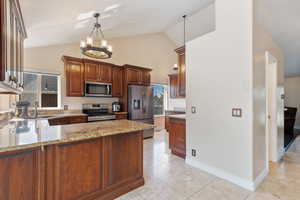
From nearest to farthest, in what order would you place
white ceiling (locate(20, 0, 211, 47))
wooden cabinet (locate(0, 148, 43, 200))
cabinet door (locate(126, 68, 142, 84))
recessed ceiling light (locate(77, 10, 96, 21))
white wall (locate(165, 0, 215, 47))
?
1. wooden cabinet (locate(0, 148, 43, 200))
2. white ceiling (locate(20, 0, 211, 47))
3. recessed ceiling light (locate(77, 10, 96, 21))
4. white wall (locate(165, 0, 215, 47))
5. cabinet door (locate(126, 68, 142, 84))

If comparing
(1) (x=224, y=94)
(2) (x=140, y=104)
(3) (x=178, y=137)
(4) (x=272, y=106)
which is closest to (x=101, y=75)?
(2) (x=140, y=104)

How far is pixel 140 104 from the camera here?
16.9 ft

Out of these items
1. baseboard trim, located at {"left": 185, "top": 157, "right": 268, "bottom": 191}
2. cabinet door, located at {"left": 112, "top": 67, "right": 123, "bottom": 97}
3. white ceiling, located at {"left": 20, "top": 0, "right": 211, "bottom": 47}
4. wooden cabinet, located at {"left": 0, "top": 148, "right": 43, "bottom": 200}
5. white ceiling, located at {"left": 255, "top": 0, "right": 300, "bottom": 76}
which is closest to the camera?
wooden cabinet, located at {"left": 0, "top": 148, "right": 43, "bottom": 200}

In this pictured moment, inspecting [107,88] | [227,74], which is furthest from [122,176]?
[107,88]

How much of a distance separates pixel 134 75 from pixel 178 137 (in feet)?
8.93

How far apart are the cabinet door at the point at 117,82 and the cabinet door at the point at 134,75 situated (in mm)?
282

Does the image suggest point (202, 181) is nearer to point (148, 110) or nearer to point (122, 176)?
point (122, 176)

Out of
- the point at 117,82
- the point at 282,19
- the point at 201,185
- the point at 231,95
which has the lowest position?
the point at 201,185

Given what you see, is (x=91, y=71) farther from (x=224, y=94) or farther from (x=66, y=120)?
(x=224, y=94)

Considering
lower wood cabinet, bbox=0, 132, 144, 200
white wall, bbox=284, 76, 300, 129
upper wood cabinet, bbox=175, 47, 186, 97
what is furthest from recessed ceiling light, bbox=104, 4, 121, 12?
white wall, bbox=284, 76, 300, 129

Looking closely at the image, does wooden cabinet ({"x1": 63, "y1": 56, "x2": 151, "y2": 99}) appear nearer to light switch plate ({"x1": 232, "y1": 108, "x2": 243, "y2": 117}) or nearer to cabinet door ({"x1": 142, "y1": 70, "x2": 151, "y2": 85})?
cabinet door ({"x1": 142, "y1": 70, "x2": 151, "y2": 85})

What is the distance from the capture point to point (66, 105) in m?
4.38

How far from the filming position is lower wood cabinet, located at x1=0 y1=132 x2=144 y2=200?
133 cm

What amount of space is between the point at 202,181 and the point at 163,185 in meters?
0.63
